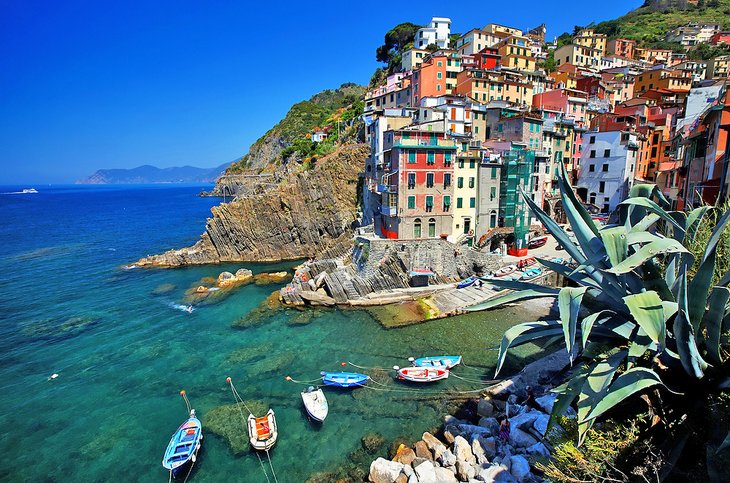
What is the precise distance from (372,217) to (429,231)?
976cm

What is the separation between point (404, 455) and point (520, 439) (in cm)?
472

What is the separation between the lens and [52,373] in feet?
83.4

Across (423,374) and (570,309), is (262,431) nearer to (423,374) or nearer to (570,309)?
(423,374)

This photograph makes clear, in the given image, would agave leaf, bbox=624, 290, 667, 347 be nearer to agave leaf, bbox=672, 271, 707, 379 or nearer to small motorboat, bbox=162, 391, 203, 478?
agave leaf, bbox=672, 271, 707, 379

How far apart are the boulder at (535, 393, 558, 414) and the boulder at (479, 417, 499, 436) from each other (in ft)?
6.61

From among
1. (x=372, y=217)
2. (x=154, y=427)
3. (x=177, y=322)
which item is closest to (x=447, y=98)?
(x=372, y=217)

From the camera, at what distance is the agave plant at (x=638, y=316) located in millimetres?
6574

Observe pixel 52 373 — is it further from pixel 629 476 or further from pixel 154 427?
pixel 629 476

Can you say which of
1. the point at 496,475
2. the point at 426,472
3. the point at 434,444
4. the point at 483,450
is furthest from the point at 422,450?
the point at 496,475

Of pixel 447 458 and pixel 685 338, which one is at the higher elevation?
pixel 685 338

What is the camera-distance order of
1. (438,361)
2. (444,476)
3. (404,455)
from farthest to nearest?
(438,361)
(404,455)
(444,476)

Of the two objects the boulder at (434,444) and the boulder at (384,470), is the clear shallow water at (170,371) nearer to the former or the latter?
the boulder at (434,444)

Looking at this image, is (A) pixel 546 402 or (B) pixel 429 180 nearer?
(A) pixel 546 402

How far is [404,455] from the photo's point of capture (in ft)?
50.6
